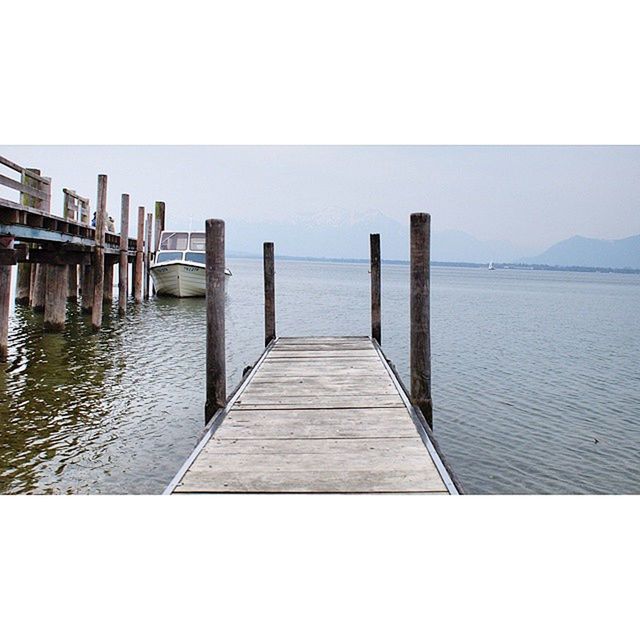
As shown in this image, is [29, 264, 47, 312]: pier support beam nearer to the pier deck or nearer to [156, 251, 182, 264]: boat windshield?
[156, 251, 182, 264]: boat windshield

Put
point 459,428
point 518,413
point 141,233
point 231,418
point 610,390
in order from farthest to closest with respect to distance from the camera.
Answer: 1. point 141,233
2. point 610,390
3. point 518,413
4. point 459,428
5. point 231,418

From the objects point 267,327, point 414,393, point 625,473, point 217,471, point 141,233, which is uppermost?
point 141,233

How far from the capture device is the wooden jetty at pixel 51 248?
1135 centimetres

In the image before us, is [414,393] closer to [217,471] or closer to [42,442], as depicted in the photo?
[217,471]

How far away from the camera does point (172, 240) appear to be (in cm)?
3428

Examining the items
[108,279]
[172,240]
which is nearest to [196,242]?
[172,240]

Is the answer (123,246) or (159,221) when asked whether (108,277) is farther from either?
(159,221)

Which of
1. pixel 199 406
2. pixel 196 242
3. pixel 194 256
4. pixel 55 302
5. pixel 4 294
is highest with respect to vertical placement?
pixel 196 242

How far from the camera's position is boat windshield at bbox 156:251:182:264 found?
3228 cm

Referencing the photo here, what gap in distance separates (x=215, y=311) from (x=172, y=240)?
1108 inches

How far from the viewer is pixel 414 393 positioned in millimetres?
6961

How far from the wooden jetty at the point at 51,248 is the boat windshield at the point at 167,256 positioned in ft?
14.5

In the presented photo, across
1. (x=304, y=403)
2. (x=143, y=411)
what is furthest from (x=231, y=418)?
(x=143, y=411)

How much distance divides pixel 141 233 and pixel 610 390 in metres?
19.7
